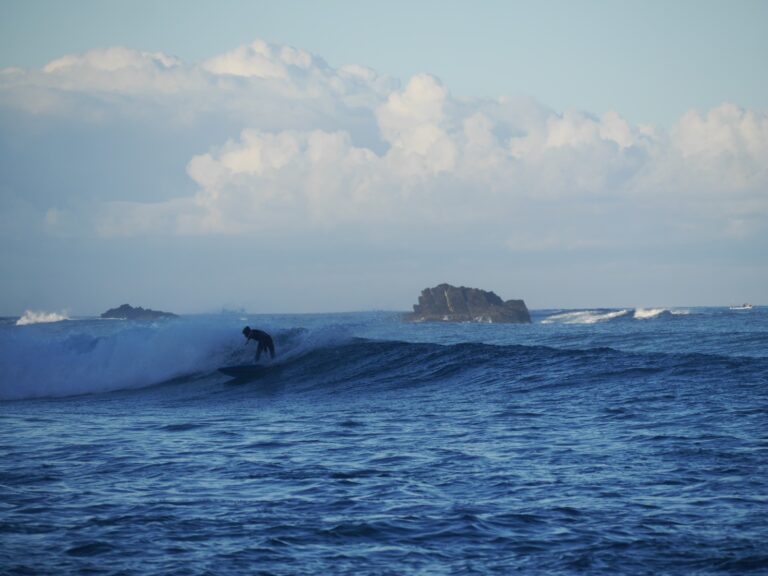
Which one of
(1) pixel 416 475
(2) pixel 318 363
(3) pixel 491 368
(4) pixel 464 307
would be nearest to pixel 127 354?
(2) pixel 318 363

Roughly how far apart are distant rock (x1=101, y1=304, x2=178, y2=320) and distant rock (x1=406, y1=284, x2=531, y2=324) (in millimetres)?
36274

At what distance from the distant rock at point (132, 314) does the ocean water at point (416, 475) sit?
317 ft

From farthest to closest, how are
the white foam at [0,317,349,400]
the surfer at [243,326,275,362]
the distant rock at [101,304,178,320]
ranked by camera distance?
the distant rock at [101,304,178,320]
the surfer at [243,326,275,362]
the white foam at [0,317,349,400]

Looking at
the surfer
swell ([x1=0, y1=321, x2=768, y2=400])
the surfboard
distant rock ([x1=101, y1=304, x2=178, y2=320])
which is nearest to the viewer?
swell ([x1=0, y1=321, x2=768, y2=400])

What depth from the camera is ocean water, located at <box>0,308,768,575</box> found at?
7.71 m

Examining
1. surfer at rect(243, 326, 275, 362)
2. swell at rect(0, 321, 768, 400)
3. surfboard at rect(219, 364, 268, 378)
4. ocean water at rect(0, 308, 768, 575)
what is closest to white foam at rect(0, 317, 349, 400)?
swell at rect(0, 321, 768, 400)

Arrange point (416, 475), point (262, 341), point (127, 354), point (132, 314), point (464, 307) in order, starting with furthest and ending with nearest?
point (132, 314) → point (464, 307) → point (127, 354) → point (262, 341) → point (416, 475)

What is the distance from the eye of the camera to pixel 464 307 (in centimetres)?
9638

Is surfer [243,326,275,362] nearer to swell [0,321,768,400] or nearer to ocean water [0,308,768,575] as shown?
swell [0,321,768,400]

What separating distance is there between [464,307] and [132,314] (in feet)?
172

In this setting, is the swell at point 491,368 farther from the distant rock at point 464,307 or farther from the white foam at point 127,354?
the distant rock at point 464,307

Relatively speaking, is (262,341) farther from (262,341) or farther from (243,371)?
(243,371)

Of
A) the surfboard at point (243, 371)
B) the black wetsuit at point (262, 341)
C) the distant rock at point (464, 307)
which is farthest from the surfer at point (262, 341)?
the distant rock at point (464, 307)

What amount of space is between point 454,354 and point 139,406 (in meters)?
9.65
